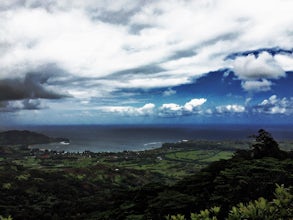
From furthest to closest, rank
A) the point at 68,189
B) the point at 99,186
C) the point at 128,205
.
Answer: the point at 99,186, the point at 68,189, the point at 128,205

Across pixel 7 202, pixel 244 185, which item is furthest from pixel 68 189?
pixel 244 185

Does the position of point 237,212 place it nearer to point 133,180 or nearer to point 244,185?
point 244,185

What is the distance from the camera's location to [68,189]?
134750mm

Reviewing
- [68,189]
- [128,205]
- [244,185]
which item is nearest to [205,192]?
[244,185]

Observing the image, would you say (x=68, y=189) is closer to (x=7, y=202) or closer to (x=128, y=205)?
(x=7, y=202)

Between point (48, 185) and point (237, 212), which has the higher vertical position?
point (237, 212)

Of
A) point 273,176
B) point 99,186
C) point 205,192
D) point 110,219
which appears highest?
point 273,176

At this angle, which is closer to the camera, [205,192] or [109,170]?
[205,192]

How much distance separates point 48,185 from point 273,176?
12480 centimetres

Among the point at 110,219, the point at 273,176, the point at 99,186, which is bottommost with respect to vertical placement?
the point at 99,186

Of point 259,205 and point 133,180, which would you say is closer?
point 259,205

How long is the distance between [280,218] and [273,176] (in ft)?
48.6

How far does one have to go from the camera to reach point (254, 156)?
4125 cm

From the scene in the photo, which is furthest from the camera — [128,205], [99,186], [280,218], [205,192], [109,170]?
[109,170]
